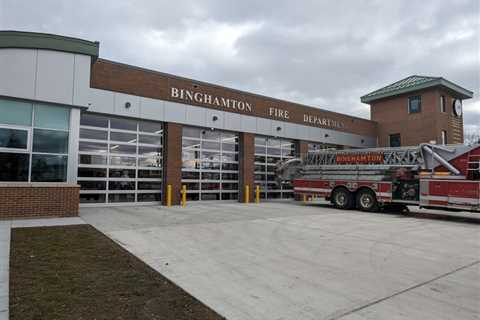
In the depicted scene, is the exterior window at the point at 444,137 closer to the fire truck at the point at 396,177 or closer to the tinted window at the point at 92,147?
→ the fire truck at the point at 396,177

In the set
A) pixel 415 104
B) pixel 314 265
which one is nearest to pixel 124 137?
pixel 314 265

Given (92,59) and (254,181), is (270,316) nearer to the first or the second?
(92,59)

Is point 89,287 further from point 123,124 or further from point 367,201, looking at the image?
point 367,201

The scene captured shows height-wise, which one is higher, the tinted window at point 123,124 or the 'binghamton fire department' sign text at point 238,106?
the 'binghamton fire department' sign text at point 238,106

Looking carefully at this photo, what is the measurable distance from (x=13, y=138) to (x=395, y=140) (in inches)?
1039

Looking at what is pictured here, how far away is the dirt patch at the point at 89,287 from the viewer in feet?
11.6

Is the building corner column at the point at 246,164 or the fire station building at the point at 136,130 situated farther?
the building corner column at the point at 246,164

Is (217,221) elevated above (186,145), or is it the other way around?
(186,145)

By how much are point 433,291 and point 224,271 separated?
3.05m

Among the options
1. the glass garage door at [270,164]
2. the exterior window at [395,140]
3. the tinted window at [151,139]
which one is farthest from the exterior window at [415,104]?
the tinted window at [151,139]

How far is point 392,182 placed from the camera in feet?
46.8

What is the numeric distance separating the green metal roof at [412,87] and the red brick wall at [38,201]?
25266 millimetres

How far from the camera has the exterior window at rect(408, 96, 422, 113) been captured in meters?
25.8

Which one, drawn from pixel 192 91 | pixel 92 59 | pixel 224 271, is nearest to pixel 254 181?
pixel 192 91
